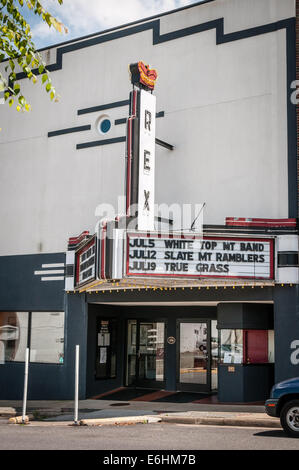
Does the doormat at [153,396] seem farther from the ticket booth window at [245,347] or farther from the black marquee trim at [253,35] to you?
the black marquee trim at [253,35]

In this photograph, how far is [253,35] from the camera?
18.0 m

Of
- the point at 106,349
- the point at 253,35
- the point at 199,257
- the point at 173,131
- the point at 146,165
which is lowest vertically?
the point at 106,349

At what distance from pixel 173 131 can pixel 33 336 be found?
831 centimetres

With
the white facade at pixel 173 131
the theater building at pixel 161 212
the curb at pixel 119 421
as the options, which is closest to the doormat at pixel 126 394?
the theater building at pixel 161 212

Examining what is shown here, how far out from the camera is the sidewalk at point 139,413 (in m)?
14.5

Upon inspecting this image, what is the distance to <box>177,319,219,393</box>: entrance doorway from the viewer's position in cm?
1970

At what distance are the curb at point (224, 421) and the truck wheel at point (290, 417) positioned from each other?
1.99 meters

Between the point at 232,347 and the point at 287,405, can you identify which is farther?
the point at 232,347

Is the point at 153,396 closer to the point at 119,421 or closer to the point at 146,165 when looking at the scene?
the point at 119,421

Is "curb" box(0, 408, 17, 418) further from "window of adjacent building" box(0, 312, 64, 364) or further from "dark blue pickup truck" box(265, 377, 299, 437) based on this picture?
"dark blue pickup truck" box(265, 377, 299, 437)

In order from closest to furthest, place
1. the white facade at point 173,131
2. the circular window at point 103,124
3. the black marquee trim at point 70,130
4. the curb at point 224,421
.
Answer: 1. the curb at point 224,421
2. the white facade at point 173,131
3. the circular window at point 103,124
4. the black marquee trim at point 70,130

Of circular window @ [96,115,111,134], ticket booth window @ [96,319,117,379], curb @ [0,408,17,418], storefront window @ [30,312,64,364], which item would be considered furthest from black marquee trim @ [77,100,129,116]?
curb @ [0,408,17,418]

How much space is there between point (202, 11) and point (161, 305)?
31.3ft

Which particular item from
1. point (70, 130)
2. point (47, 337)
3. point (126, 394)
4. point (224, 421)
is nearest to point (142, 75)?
point (70, 130)
